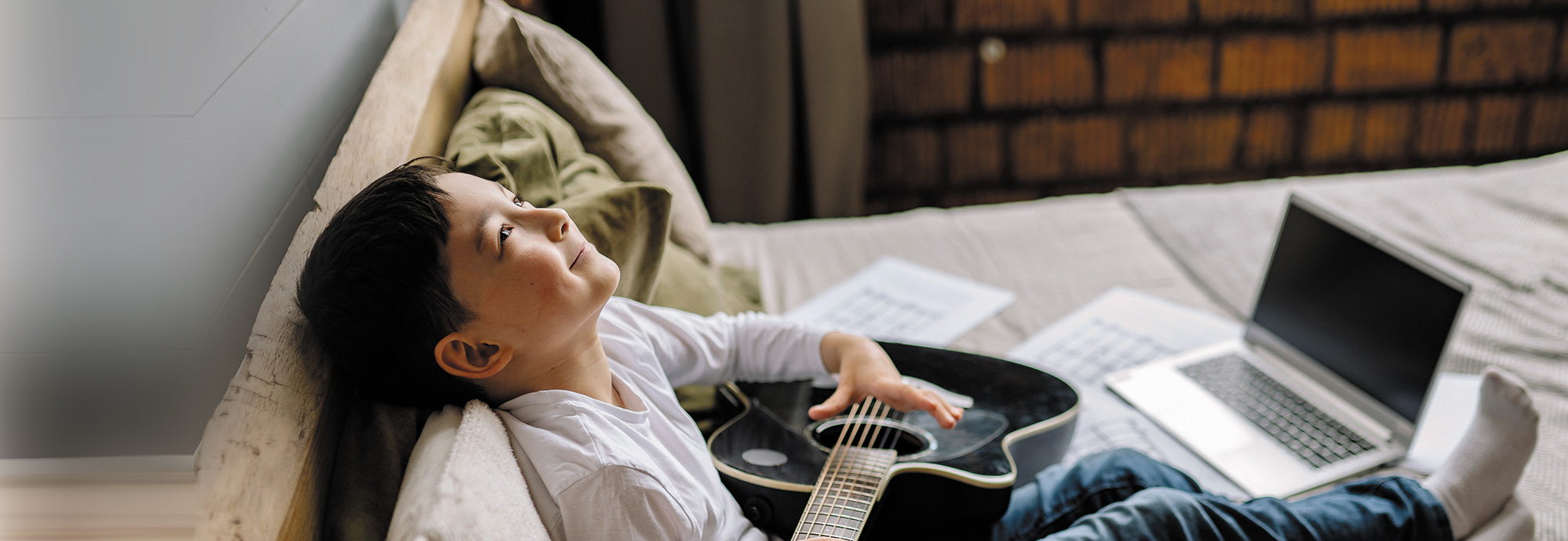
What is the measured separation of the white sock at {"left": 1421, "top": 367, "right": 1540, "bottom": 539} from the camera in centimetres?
98

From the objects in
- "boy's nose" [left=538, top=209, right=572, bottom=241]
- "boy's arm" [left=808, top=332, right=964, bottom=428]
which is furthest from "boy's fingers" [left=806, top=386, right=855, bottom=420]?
"boy's nose" [left=538, top=209, right=572, bottom=241]

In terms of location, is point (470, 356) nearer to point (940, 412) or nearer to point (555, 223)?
point (555, 223)

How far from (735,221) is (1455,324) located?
5.52 feet

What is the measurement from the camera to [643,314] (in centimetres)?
101

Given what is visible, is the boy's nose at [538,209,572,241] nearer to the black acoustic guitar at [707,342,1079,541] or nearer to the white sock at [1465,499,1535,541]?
the black acoustic guitar at [707,342,1079,541]

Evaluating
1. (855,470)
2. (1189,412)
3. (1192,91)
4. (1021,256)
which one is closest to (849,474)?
(855,470)

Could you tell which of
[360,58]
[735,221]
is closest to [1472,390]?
[360,58]

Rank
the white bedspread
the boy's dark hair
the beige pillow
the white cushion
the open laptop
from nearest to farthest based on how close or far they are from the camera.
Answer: the white cushion < the boy's dark hair < the open laptop < the beige pillow < the white bedspread

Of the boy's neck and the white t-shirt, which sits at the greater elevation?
the boy's neck

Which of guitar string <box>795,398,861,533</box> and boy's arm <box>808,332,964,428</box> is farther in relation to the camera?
boy's arm <box>808,332,964,428</box>

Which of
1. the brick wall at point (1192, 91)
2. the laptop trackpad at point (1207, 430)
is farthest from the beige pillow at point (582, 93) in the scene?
the brick wall at point (1192, 91)

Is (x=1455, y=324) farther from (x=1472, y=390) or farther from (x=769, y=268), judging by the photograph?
(x=769, y=268)

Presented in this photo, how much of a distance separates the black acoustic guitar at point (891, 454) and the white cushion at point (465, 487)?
0.91 feet

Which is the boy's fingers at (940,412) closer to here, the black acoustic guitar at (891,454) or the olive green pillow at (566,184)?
the black acoustic guitar at (891,454)
